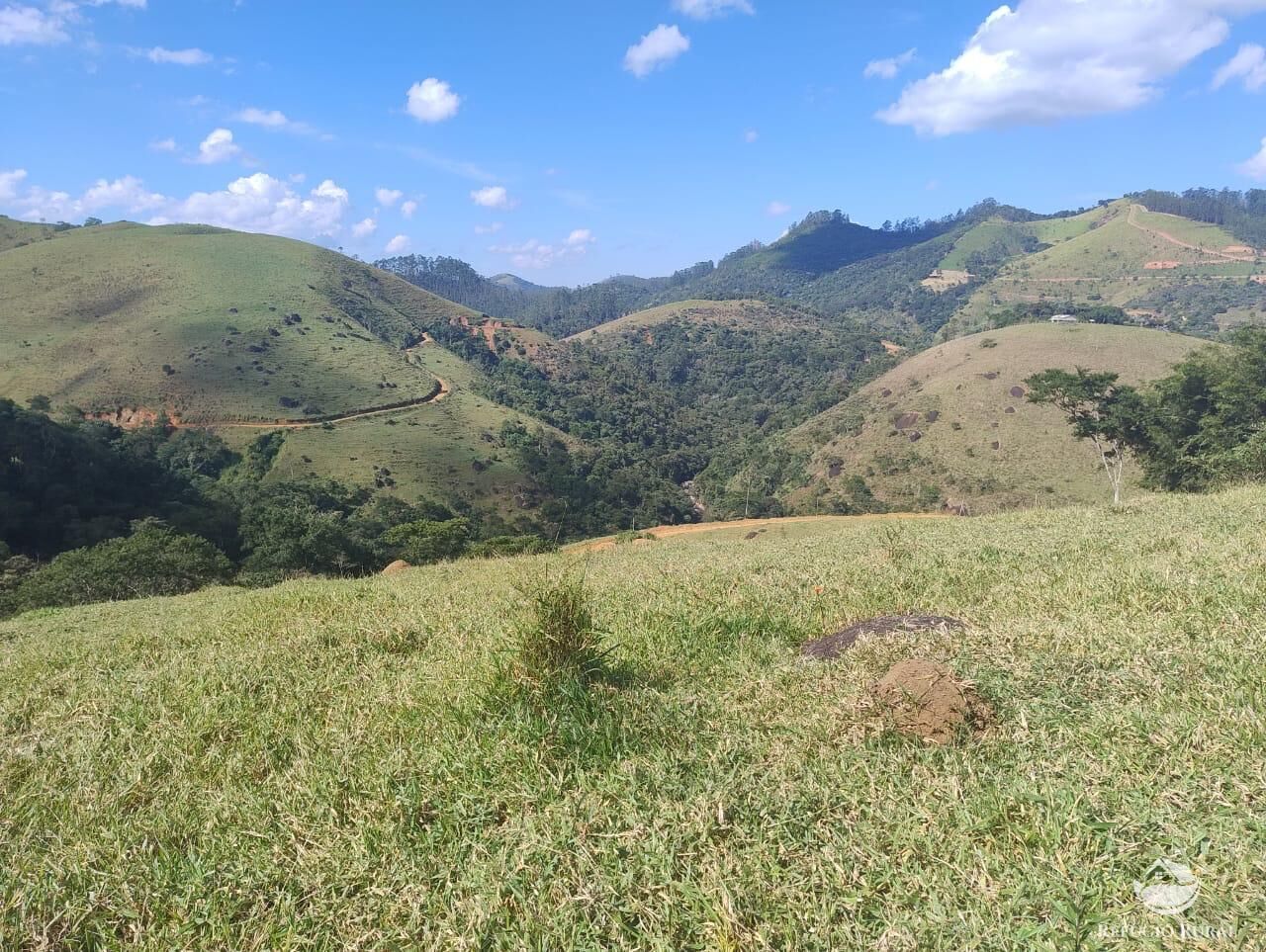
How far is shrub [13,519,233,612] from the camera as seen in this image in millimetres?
22031

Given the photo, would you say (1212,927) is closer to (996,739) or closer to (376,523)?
(996,739)

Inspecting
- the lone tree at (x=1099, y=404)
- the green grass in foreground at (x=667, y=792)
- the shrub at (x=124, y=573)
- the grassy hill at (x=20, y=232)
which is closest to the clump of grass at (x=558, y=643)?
the green grass in foreground at (x=667, y=792)

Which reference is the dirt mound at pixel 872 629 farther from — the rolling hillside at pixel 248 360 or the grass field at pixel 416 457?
the rolling hillside at pixel 248 360

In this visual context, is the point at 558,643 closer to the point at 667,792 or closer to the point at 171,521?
the point at 667,792

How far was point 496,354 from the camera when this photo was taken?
448ft

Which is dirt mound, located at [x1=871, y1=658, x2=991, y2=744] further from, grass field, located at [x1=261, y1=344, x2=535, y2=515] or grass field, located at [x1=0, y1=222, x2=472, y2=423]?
grass field, located at [x1=0, y1=222, x2=472, y2=423]

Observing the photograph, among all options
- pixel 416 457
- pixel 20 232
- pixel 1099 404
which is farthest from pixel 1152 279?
pixel 20 232

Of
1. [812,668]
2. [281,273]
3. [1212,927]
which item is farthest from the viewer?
[281,273]

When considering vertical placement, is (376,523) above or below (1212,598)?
below

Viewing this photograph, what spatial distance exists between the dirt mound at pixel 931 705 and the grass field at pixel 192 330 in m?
88.5

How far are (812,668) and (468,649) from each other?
8.11ft

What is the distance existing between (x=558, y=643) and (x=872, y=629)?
7.63ft

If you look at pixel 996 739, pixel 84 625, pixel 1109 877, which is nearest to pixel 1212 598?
pixel 996 739

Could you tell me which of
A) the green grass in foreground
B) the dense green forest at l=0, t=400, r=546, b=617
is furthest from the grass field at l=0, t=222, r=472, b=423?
the green grass in foreground
